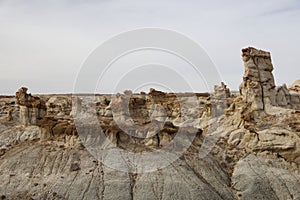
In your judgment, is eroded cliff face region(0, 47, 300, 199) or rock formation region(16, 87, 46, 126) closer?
eroded cliff face region(0, 47, 300, 199)

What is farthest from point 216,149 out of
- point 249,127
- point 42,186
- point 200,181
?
point 42,186

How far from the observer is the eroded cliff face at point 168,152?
39.6 m

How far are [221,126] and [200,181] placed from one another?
51.7ft

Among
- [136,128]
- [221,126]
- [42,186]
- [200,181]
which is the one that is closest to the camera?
[42,186]

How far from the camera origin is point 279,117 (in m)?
51.6

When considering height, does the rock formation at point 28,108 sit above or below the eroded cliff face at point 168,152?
above

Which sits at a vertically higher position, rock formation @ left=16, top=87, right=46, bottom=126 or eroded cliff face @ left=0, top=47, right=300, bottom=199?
rock formation @ left=16, top=87, right=46, bottom=126

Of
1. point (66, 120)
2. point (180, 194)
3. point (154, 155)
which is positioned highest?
point (66, 120)

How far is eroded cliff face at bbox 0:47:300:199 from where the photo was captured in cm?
3959

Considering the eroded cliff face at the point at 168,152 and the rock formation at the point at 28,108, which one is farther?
the rock formation at the point at 28,108

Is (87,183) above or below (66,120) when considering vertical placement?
below

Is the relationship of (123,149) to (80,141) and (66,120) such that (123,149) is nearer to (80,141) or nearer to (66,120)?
(80,141)

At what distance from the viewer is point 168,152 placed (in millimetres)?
45188

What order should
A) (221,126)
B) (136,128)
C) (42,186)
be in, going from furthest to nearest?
1. (221,126)
2. (136,128)
3. (42,186)
